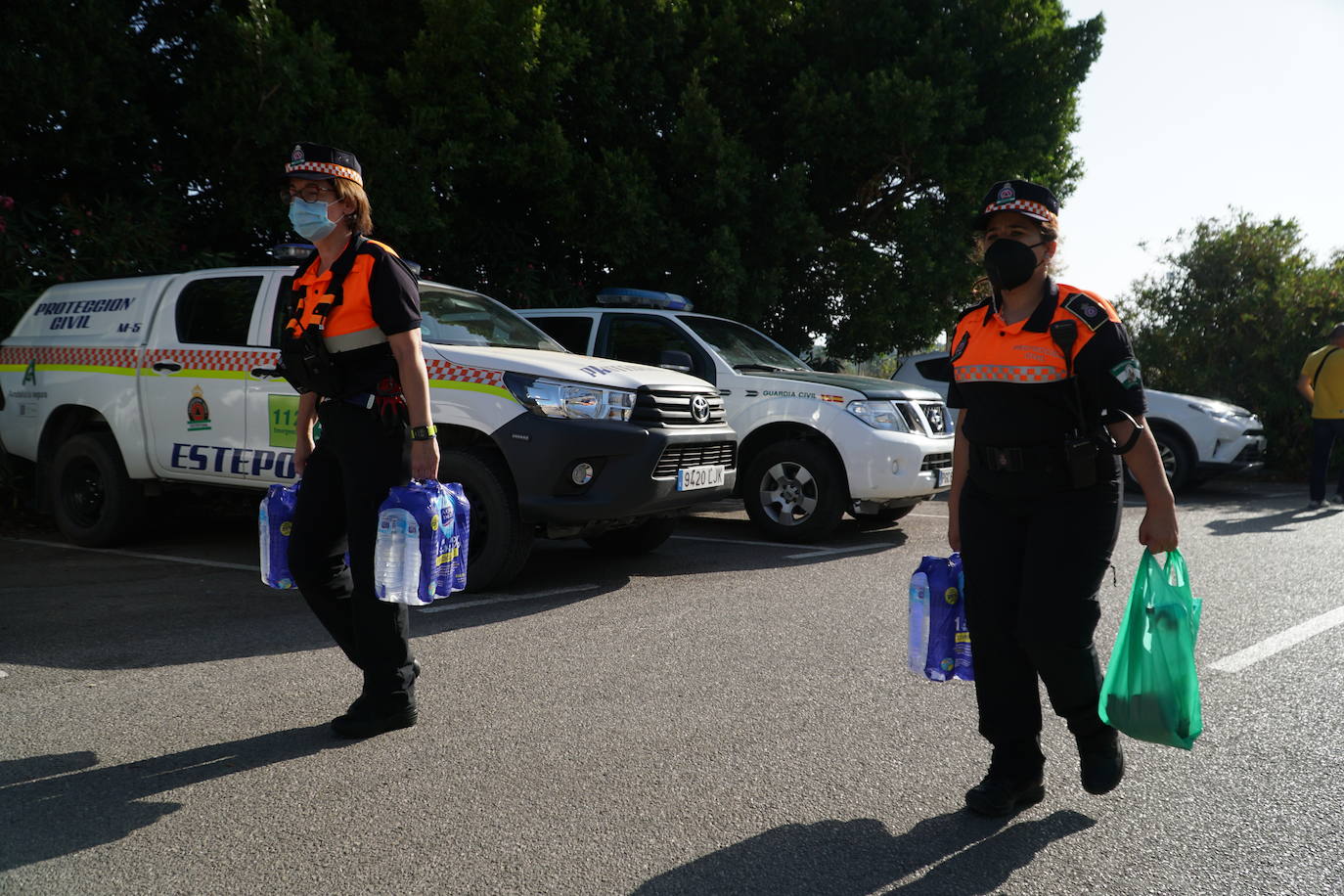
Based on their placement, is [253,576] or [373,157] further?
[373,157]

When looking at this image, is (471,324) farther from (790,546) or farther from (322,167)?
(322,167)

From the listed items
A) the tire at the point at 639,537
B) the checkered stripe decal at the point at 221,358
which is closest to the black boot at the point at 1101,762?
the tire at the point at 639,537

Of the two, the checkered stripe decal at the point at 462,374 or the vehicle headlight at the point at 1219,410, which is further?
the vehicle headlight at the point at 1219,410

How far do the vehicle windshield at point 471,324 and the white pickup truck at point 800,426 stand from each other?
1067mm

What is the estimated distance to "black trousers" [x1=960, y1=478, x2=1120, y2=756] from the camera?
2814 mm

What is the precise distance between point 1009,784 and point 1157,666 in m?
0.54

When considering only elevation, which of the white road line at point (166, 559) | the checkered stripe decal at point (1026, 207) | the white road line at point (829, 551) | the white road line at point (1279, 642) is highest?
the checkered stripe decal at point (1026, 207)

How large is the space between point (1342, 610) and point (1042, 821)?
3.65 m

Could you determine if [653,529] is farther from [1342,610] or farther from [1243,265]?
[1243,265]

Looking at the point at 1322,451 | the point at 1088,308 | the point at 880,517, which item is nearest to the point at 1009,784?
the point at 1088,308

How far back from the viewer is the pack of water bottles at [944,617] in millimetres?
3250

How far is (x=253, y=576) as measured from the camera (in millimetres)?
6613

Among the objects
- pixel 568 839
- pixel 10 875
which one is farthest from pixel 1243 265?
pixel 10 875

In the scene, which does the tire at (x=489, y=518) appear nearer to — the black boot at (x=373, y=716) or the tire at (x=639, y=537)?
the tire at (x=639, y=537)
